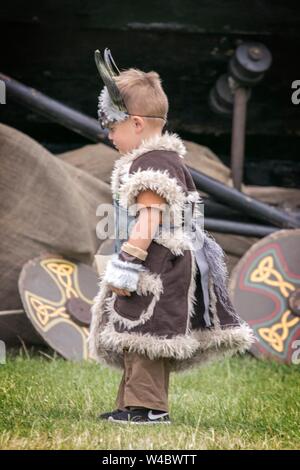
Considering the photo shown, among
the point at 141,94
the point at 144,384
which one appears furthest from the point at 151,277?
the point at 141,94

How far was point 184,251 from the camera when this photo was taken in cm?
342

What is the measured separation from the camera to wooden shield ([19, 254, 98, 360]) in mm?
5379

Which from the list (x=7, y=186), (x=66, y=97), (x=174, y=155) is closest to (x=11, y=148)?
(x=7, y=186)

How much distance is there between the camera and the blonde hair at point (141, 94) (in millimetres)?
3492

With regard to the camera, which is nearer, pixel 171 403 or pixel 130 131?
pixel 130 131

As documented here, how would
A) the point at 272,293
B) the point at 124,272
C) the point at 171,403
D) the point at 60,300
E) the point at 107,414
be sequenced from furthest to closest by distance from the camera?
the point at 272,293 → the point at 60,300 → the point at 171,403 → the point at 107,414 → the point at 124,272

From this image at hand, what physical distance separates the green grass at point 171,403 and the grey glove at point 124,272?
0.45 meters

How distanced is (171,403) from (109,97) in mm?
1269

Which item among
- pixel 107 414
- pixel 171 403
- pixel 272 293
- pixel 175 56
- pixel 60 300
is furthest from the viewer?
pixel 175 56

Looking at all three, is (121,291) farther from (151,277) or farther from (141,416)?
(141,416)

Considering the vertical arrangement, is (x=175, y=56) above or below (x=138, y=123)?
above

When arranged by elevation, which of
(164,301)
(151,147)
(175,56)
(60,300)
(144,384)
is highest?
(175,56)

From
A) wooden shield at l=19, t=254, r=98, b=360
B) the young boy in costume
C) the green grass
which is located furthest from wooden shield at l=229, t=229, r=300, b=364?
the young boy in costume

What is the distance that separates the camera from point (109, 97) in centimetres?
353
